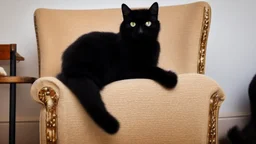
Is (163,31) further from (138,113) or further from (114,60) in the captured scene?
(138,113)

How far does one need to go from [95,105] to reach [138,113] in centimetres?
14

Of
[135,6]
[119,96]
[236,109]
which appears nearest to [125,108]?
[119,96]

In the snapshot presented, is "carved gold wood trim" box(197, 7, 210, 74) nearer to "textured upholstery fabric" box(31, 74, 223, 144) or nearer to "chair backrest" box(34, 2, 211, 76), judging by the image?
"chair backrest" box(34, 2, 211, 76)

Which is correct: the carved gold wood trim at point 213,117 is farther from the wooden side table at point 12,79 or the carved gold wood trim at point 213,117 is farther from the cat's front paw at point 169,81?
the wooden side table at point 12,79

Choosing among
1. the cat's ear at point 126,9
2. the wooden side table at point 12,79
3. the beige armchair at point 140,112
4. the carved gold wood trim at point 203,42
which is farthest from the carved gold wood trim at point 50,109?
the carved gold wood trim at point 203,42

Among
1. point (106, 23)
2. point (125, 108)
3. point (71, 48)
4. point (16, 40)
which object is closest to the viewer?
point (125, 108)

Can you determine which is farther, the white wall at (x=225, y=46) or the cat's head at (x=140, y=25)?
the white wall at (x=225, y=46)

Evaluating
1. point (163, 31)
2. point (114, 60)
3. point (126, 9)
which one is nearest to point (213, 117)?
point (114, 60)

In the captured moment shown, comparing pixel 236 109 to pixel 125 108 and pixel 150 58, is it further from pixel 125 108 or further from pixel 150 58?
pixel 125 108

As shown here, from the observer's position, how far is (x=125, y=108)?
3.00 ft

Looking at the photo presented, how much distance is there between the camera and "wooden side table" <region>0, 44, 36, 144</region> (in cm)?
114

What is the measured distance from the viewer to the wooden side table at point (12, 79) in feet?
3.73

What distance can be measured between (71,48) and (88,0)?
670 millimetres

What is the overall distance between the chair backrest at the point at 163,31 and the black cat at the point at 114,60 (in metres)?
0.29
